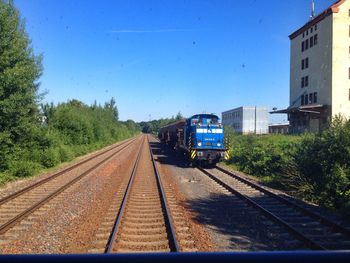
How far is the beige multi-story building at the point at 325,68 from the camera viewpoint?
4562cm

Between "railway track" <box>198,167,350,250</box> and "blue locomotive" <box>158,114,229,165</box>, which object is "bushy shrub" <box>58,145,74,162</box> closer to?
"blue locomotive" <box>158,114,229,165</box>

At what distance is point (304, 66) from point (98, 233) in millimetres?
49430

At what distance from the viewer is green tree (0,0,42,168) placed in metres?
17.2

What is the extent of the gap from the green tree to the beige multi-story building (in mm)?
34842

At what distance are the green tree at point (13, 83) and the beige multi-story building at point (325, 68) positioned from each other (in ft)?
114

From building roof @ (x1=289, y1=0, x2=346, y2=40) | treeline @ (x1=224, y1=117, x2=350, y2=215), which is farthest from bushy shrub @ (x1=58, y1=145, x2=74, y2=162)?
building roof @ (x1=289, y1=0, x2=346, y2=40)

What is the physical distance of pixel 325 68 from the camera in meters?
46.8

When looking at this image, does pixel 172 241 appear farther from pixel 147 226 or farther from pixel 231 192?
pixel 231 192

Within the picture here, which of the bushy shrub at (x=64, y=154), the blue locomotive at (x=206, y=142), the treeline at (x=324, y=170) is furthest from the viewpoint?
the bushy shrub at (x=64, y=154)

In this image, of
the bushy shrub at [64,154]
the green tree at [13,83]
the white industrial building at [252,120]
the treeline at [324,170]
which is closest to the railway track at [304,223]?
the treeline at [324,170]

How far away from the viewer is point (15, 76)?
17.3 metres

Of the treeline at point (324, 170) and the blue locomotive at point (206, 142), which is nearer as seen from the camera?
the treeline at point (324, 170)

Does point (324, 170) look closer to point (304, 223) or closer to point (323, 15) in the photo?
point (304, 223)

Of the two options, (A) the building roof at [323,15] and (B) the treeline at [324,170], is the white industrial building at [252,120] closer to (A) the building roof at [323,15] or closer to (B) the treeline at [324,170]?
(A) the building roof at [323,15]
